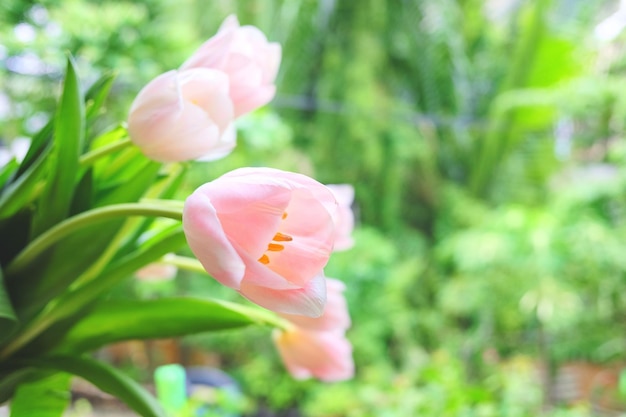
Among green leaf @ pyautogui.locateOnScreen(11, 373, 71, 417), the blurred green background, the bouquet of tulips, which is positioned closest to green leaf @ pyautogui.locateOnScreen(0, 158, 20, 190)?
the bouquet of tulips

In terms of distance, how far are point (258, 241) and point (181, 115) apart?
9cm

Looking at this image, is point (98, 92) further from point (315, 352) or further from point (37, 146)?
point (315, 352)

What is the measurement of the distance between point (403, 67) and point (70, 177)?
299 cm

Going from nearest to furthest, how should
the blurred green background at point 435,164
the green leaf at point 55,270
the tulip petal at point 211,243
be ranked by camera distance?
the tulip petal at point 211,243, the green leaf at point 55,270, the blurred green background at point 435,164

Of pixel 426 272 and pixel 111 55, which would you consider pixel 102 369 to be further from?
pixel 426 272

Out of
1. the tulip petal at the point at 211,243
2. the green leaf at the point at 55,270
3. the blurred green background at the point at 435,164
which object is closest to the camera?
the tulip petal at the point at 211,243

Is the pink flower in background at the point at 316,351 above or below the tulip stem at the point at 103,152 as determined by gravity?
below

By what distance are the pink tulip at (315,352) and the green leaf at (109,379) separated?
0.08m

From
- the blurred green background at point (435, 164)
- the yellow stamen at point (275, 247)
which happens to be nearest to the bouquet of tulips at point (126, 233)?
the yellow stamen at point (275, 247)

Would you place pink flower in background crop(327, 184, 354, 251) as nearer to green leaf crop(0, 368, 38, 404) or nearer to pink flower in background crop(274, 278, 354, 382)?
pink flower in background crop(274, 278, 354, 382)

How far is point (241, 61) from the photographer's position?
317mm

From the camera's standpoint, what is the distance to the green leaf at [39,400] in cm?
29

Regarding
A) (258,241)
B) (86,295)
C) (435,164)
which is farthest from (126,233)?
(435,164)

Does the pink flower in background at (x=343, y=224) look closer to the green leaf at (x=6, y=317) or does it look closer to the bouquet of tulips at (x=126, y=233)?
the bouquet of tulips at (x=126, y=233)
